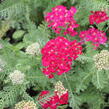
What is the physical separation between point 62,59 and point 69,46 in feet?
0.60

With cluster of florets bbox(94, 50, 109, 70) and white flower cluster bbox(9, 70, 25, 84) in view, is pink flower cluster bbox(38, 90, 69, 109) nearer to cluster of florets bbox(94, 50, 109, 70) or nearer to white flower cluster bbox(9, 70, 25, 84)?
white flower cluster bbox(9, 70, 25, 84)

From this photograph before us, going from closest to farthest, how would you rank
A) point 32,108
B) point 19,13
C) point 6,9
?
point 32,108
point 6,9
point 19,13

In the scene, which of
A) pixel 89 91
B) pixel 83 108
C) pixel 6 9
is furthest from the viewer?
pixel 6 9

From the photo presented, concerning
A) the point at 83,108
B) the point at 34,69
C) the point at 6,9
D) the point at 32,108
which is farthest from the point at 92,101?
the point at 6,9

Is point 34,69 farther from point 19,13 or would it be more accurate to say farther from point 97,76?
point 19,13

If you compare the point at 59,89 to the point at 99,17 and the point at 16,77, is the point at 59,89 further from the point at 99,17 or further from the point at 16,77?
the point at 99,17

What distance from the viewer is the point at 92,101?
3.19 m

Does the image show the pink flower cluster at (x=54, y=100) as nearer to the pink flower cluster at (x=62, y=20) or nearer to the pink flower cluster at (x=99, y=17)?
the pink flower cluster at (x=62, y=20)

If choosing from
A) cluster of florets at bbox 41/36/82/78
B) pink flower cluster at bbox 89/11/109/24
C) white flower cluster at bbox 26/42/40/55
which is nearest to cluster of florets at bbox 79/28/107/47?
pink flower cluster at bbox 89/11/109/24

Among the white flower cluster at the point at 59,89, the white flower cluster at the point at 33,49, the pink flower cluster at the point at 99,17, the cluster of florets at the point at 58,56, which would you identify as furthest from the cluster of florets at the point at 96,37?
the white flower cluster at the point at 59,89

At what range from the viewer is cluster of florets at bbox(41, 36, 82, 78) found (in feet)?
8.80

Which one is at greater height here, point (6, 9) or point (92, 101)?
point (6, 9)

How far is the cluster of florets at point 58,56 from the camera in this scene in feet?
8.80

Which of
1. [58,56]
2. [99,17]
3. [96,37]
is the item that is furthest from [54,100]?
[99,17]
